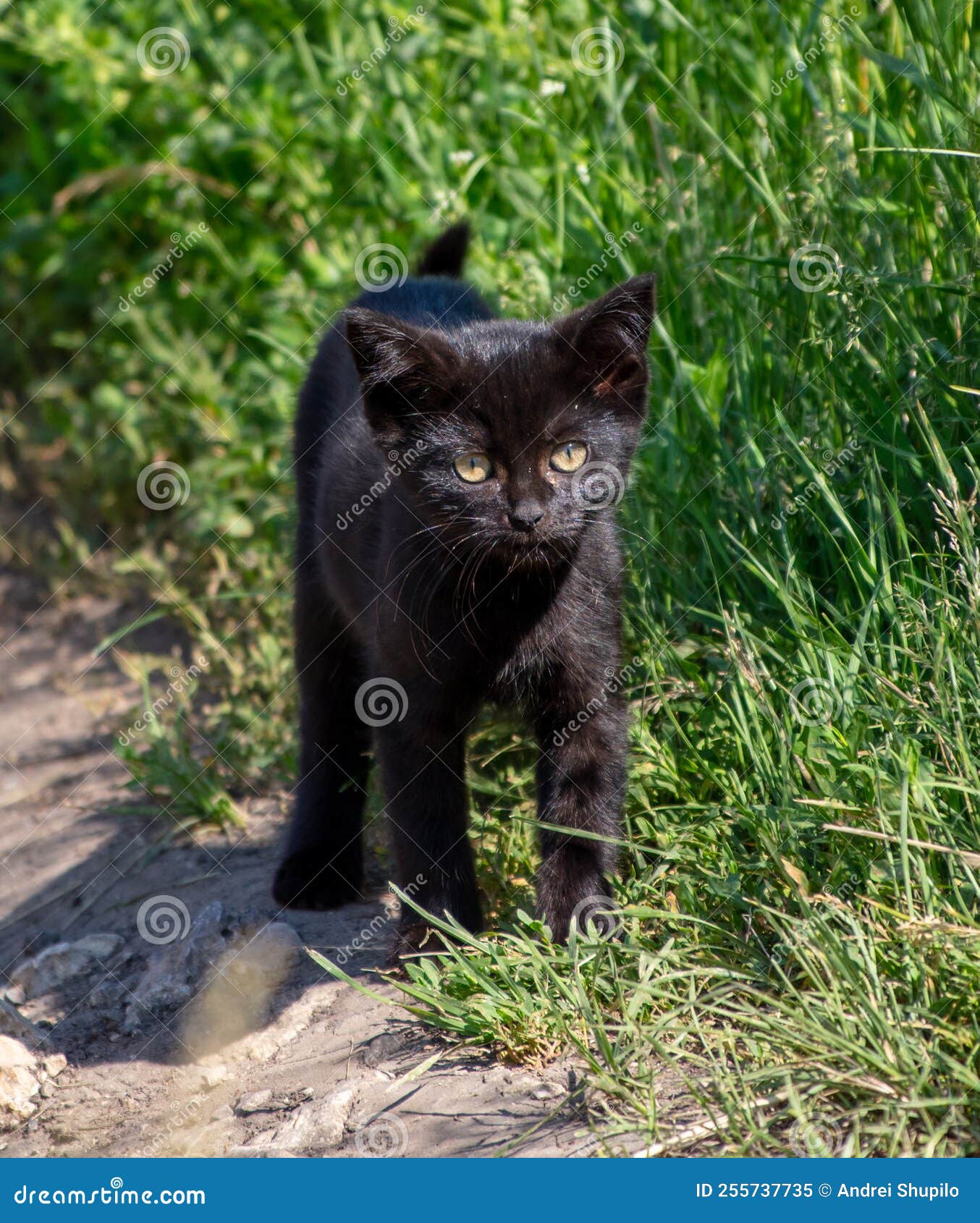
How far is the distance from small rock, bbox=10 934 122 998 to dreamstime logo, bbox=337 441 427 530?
1.18 meters

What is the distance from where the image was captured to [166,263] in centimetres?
540

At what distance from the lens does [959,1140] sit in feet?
6.47

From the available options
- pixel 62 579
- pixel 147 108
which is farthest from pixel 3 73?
pixel 62 579

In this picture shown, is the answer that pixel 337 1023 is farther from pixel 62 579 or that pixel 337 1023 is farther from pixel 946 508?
pixel 62 579

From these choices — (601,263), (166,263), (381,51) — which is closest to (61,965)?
(601,263)

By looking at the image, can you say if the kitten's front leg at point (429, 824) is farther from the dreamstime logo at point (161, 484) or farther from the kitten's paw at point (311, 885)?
the dreamstime logo at point (161, 484)

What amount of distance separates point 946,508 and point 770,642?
0.48m

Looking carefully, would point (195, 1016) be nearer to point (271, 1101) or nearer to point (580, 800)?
point (271, 1101)

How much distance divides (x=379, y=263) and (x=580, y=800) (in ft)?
8.22

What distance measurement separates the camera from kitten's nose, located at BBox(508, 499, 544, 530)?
2543 millimetres

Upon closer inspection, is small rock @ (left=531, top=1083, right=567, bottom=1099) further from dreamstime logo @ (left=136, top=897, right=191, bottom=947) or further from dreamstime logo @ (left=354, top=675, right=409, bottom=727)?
dreamstime logo @ (left=136, top=897, right=191, bottom=947)

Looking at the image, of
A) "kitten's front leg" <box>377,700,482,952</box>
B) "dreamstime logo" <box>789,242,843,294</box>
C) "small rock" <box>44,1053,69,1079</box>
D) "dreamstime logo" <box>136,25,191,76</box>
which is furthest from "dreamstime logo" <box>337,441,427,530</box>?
"dreamstime logo" <box>136,25,191,76</box>

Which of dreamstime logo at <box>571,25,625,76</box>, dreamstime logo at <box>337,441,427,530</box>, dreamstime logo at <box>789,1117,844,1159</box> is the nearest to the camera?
dreamstime logo at <box>789,1117,844,1159</box>

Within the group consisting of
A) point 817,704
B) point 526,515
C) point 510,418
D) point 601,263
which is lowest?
point 817,704
